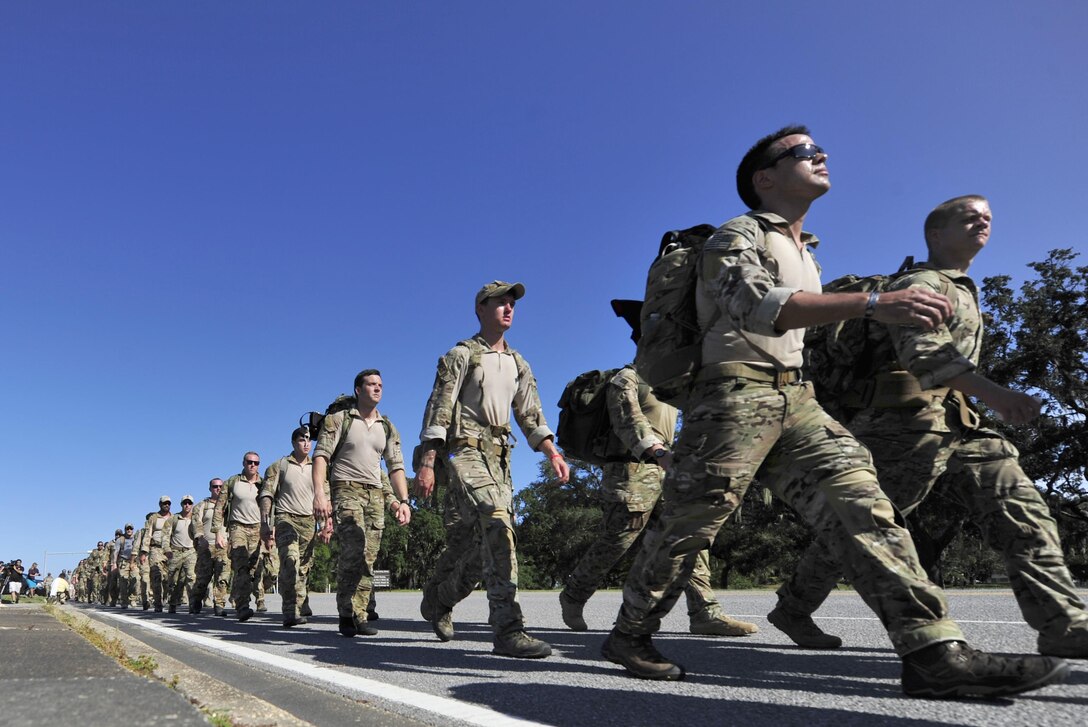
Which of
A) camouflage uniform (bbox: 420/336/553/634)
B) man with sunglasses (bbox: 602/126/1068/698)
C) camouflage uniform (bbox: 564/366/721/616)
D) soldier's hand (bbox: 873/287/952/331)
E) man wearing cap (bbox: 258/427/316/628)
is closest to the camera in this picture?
soldier's hand (bbox: 873/287/952/331)

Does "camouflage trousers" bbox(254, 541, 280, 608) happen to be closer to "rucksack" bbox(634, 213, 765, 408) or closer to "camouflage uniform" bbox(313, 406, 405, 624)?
"camouflage uniform" bbox(313, 406, 405, 624)

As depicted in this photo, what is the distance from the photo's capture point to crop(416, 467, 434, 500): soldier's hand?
5.64 m

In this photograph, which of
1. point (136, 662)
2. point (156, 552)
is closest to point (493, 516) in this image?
point (136, 662)

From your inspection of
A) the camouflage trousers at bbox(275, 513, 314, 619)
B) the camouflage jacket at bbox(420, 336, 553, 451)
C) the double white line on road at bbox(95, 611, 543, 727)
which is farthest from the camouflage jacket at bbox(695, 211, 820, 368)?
the camouflage trousers at bbox(275, 513, 314, 619)

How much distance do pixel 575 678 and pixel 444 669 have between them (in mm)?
940

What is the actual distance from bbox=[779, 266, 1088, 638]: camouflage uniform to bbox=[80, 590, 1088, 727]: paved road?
0.41 metres

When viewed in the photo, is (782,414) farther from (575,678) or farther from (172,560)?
(172,560)

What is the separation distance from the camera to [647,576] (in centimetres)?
366

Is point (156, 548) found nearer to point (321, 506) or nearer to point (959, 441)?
point (321, 506)

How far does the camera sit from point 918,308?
2867 mm

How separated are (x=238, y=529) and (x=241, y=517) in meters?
0.20

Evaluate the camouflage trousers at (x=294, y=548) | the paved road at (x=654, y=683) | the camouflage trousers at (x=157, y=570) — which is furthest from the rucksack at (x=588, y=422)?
the camouflage trousers at (x=157, y=570)

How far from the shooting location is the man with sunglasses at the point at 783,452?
297 centimetres

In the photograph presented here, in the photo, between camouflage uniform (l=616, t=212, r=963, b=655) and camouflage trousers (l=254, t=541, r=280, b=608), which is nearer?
camouflage uniform (l=616, t=212, r=963, b=655)
